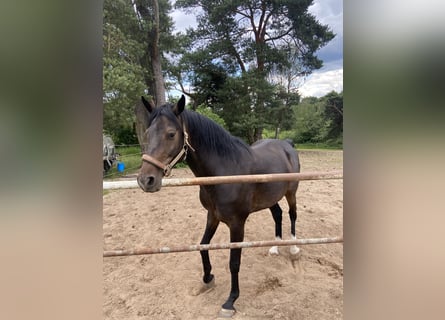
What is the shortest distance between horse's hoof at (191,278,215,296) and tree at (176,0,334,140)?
26.7 feet

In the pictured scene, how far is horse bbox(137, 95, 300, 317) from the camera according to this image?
1476 millimetres

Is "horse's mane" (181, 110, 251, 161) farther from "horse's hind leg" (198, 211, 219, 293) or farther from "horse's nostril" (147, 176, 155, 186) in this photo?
"horse's hind leg" (198, 211, 219, 293)

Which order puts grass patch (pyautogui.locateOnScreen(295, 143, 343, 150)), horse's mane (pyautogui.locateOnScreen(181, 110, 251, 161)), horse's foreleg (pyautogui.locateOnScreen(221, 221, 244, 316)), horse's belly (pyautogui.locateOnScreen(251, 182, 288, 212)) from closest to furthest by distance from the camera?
horse's mane (pyautogui.locateOnScreen(181, 110, 251, 161)) < horse's foreleg (pyautogui.locateOnScreen(221, 221, 244, 316)) < horse's belly (pyautogui.locateOnScreen(251, 182, 288, 212)) < grass patch (pyautogui.locateOnScreen(295, 143, 343, 150))

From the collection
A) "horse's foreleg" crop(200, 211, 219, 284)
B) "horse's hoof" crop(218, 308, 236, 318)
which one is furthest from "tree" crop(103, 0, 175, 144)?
"horse's hoof" crop(218, 308, 236, 318)

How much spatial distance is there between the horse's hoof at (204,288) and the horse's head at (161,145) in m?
1.11

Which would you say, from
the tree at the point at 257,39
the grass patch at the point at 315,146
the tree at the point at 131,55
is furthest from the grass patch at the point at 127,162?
the grass patch at the point at 315,146

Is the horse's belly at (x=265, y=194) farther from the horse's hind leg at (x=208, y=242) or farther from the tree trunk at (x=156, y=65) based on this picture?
the tree trunk at (x=156, y=65)

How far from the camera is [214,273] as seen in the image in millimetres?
2357

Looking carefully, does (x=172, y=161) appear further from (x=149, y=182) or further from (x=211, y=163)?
(x=211, y=163)

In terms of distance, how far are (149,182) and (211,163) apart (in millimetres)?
499
